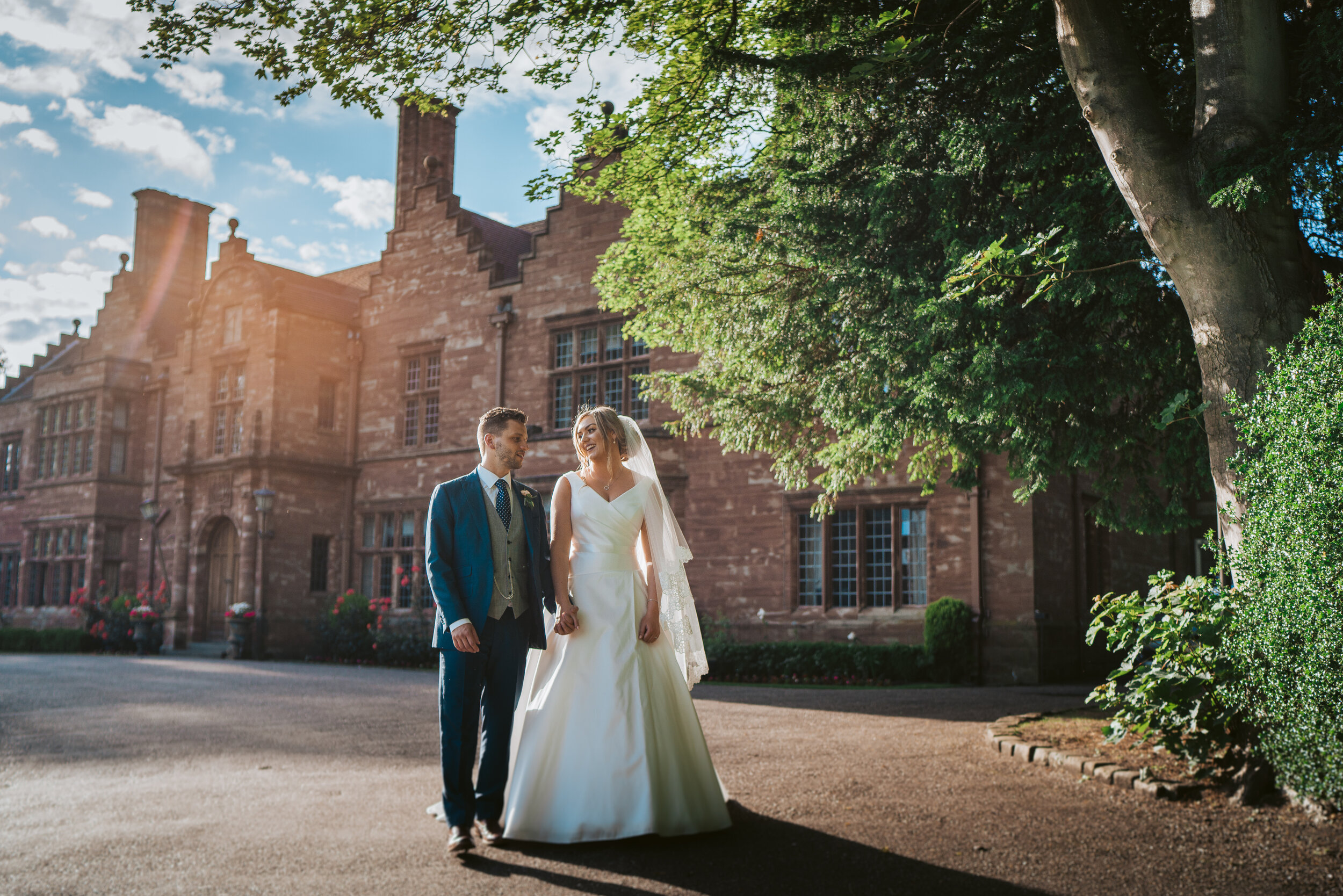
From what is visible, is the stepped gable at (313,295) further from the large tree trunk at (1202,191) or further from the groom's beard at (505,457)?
the large tree trunk at (1202,191)

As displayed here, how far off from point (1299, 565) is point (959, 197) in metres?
5.76

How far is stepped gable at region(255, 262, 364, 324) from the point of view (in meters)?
24.1

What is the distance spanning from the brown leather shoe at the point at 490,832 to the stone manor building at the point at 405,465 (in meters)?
11.9

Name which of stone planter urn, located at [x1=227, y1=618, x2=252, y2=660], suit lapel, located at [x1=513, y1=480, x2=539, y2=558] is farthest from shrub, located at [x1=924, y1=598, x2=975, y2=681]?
stone planter urn, located at [x1=227, y1=618, x2=252, y2=660]

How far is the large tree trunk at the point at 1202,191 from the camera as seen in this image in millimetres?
5836

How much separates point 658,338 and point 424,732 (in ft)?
20.4

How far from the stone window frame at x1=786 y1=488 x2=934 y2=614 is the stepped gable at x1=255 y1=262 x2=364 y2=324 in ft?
44.4

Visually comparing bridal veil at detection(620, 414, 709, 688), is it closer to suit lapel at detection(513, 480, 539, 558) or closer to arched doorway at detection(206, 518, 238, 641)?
suit lapel at detection(513, 480, 539, 558)

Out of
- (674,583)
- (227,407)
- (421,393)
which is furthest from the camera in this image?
(227,407)

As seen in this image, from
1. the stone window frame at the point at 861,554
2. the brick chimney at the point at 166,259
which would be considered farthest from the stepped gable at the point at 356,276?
the stone window frame at the point at 861,554

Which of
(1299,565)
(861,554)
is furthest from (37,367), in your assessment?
(1299,565)

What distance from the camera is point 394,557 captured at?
76.5 feet

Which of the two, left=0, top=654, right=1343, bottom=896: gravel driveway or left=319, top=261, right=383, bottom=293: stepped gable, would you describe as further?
left=319, top=261, right=383, bottom=293: stepped gable

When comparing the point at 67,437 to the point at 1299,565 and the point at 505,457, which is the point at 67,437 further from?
the point at 1299,565
